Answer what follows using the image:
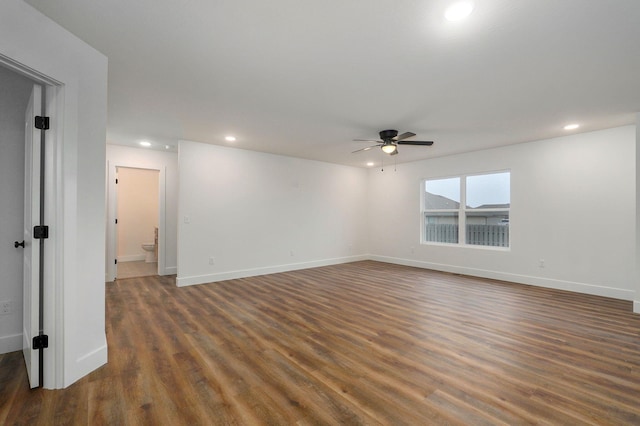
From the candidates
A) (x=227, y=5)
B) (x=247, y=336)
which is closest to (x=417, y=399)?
(x=247, y=336)

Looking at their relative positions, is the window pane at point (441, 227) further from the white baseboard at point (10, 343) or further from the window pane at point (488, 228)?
the white baseboard at point (10, 343)

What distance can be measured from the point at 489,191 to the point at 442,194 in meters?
1.00

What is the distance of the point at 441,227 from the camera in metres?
6.54

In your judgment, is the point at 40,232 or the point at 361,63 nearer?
the point at 40,232

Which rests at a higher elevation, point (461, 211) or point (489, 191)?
point (489, 191)

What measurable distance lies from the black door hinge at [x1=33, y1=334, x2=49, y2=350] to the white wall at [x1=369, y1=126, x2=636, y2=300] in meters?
6.35

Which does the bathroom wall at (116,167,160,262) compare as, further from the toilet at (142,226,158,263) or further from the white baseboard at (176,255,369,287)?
the white baseboard at (176,255,369,287)

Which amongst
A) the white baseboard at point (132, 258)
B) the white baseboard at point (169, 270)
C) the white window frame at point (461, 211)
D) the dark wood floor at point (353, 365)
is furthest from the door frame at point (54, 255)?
the white window frame at point (461, 211)

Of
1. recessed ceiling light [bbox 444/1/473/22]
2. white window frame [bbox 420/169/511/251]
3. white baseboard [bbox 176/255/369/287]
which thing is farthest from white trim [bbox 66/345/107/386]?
white window frame [bbox 420/169/511/251]

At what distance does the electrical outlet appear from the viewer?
2482 millimetres

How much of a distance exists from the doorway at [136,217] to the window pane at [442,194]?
269 inches

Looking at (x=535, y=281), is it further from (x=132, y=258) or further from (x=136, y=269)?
(x=132, y=258)

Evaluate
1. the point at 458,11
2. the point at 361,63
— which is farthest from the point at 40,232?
the point at 458,11

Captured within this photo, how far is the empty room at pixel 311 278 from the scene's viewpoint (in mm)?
1851
